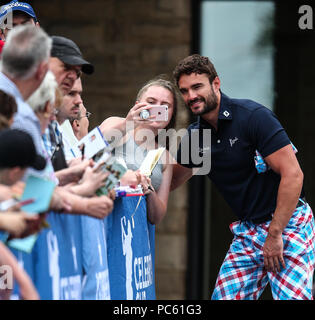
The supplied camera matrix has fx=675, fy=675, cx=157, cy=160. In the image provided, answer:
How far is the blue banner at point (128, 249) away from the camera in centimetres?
339

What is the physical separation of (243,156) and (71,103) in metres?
1.15

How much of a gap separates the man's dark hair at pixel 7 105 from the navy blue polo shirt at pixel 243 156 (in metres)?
1.69

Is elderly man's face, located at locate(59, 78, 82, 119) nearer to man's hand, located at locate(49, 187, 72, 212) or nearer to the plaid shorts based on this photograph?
man's hand, located at locate(49, 187, 72, 212)

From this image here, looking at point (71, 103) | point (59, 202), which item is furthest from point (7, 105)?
point (71, 103)

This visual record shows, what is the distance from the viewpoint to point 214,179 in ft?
13.4

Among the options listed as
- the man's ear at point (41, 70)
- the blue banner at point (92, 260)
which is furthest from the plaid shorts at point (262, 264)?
the man's ear at point (41, 70)

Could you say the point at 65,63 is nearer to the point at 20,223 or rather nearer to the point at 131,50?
the point at 20,223

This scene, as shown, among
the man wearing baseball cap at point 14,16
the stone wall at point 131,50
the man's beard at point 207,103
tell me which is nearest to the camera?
the man wearing baseball cap at point 14,16

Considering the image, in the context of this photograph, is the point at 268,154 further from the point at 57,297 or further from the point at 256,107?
the point at 57,297

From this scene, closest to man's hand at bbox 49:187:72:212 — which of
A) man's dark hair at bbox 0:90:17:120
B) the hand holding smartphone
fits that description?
man's dark hair at bbox 0:90:17:120

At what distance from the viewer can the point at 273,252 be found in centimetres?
378

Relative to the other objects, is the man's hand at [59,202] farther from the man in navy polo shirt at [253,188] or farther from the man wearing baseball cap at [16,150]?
the man in navy polo shirt at [253,188]
